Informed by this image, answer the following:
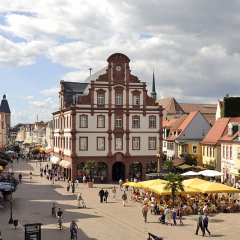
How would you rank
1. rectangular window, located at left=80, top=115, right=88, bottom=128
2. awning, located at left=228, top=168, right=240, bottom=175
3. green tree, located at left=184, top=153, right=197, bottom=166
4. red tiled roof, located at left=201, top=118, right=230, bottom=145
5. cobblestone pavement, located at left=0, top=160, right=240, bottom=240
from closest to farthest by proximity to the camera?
1. cobblestone pavement, located at left=0, top=160, right=240, bottom=240
2. awning, located at left=228, top=168, right=240, bottom=175
3. rectangular window, located at left=80, top=115, right=88, bottom=128
4. red tiled roof, located at left=201, top=118, right=230, bottom=145
5. green tree, located at left=184, top=153, right=197, bottom=166

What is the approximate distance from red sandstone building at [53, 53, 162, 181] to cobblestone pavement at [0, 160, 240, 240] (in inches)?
634

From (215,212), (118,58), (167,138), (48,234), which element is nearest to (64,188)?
(118,58)

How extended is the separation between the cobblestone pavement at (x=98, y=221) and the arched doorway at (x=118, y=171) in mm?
17297

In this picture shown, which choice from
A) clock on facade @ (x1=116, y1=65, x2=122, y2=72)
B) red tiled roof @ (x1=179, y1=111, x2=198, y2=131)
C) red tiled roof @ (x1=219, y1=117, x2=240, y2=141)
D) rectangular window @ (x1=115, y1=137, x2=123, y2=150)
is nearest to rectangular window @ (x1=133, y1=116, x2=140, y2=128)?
rectangular window @ (x1=115, y1=137, x2=123, y2=150)

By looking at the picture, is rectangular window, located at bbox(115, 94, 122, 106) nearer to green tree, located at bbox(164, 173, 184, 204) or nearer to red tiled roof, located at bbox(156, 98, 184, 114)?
green tree, located at bbox(164, 173, 184, 204)

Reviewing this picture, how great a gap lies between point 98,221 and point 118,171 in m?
33.5

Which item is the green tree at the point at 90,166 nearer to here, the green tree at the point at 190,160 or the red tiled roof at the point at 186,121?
the green tree at the point at 190,160

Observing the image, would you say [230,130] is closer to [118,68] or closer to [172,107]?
[118,68]

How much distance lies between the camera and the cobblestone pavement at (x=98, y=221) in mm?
29125

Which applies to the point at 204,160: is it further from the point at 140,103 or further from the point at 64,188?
the point at 64,188

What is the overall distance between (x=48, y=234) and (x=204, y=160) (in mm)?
44721

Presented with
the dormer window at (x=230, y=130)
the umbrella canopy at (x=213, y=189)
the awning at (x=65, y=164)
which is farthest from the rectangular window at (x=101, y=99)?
the umbrella canopy at (x=213, y=189)

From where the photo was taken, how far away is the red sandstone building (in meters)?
65.2

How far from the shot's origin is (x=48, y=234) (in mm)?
29703
